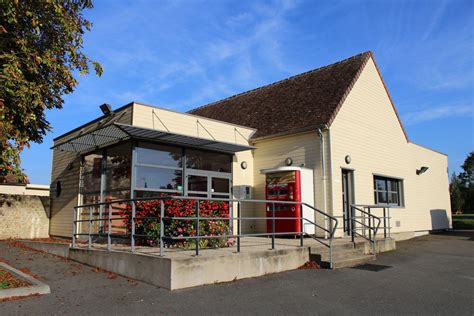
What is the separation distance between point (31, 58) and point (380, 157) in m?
12.5

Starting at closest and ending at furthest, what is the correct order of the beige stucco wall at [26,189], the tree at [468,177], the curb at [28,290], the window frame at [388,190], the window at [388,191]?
1. the curb at [28,290]
2. the window frame at [388,190]
3. the window at [388,191]
4. the beige stucco wall at [26,189]
5. the tree at [468,177]

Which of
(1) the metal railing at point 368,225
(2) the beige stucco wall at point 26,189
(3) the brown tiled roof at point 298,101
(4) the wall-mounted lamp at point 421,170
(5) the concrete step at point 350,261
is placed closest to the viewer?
(5) the concrete step at point 350,261

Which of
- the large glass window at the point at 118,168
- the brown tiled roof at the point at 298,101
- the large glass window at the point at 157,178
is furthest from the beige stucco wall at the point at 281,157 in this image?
the large glass window at the point at 118,168

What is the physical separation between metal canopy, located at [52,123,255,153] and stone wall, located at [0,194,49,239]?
412 cm

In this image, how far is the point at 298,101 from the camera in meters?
15.4

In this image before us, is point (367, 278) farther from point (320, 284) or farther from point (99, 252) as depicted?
point (99, 252)

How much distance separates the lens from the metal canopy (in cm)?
1066

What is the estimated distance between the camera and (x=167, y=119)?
12.3 metres

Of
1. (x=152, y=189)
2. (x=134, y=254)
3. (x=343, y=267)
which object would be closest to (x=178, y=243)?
(x=134, y=254)

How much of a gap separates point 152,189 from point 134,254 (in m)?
3.85

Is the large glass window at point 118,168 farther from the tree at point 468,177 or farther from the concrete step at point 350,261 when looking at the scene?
the tree at point 468,177

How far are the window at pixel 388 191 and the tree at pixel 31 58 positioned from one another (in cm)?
1090

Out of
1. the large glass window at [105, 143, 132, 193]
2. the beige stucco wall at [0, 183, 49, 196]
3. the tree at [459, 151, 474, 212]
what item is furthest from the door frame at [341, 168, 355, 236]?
the tree at [459, 151, 474, 212]

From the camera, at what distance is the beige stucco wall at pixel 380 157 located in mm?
13500
